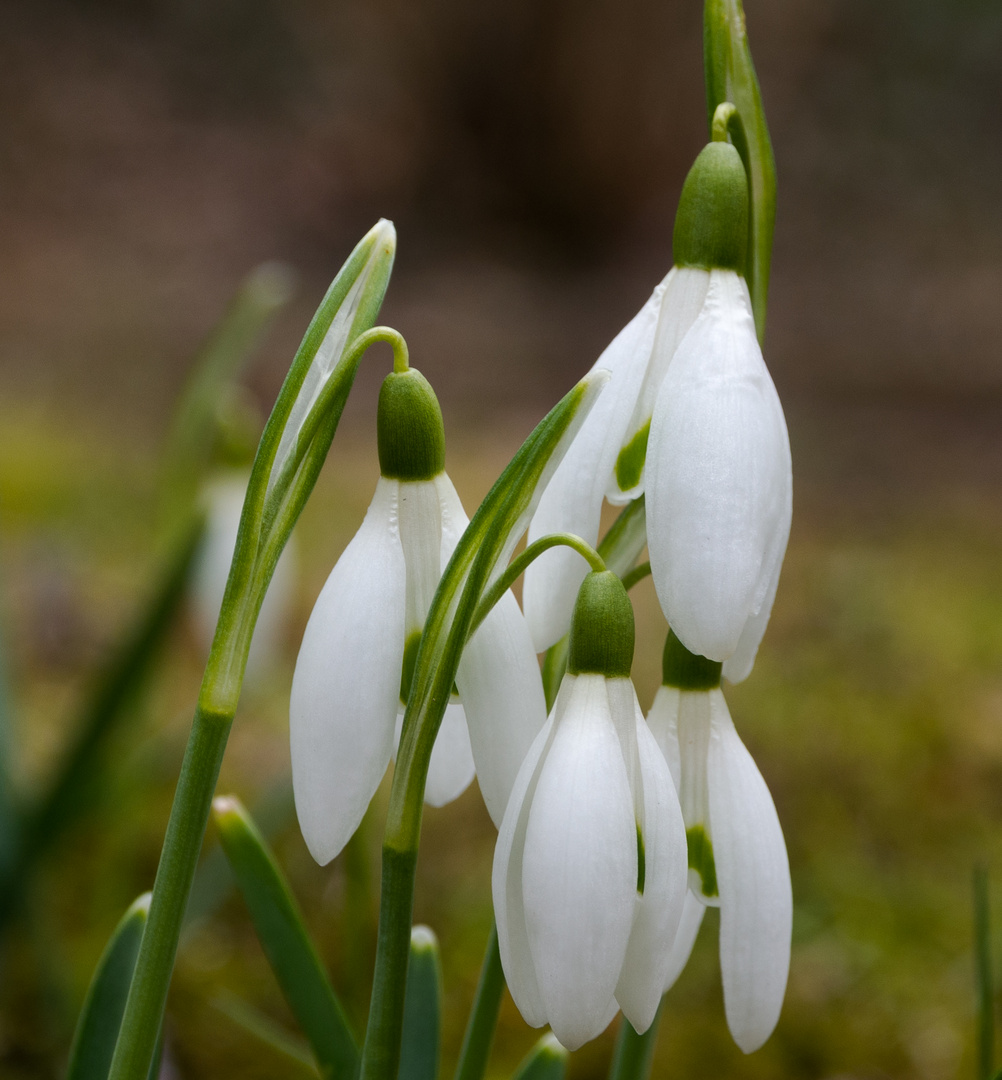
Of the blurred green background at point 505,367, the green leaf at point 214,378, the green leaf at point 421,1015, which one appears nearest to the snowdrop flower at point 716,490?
the green leaf at point 421,1015

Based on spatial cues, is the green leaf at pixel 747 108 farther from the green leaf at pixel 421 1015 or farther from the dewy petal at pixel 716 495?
the green leaf at pixel 421 1015

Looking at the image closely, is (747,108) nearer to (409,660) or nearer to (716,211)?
(716,211)

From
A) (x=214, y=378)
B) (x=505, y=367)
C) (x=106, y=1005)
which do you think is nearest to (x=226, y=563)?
(x=214, y=378)

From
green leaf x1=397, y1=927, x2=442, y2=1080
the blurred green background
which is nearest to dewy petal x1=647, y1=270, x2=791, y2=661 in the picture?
green leaf x1=397, y1=927, x2=442, y2=1080

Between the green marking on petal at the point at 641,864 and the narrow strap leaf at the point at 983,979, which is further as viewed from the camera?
the narrow strap leaf at the point at 983,979

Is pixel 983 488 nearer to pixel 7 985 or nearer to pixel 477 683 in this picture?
Result: pixel 7 985
